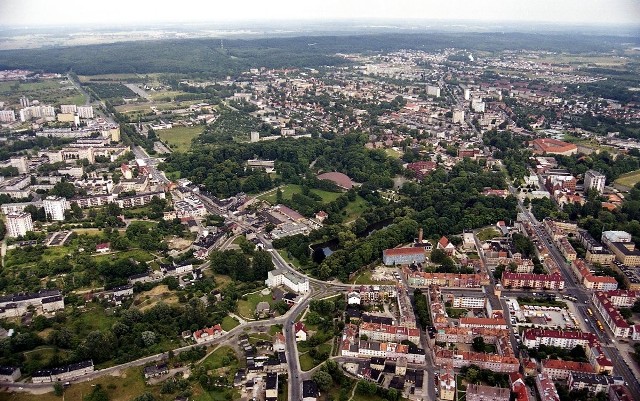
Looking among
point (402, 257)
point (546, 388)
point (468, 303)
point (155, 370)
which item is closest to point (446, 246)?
point (402, 257)

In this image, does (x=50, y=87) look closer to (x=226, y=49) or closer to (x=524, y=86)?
(x=226, y=49)

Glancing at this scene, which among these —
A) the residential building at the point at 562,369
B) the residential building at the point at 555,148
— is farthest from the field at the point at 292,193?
the residential building at the point at 555,148

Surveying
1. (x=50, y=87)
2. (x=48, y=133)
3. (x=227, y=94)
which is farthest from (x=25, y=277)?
(x=50, y=87)

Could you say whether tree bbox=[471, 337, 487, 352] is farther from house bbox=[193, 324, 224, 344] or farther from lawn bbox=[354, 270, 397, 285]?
house bbox=[193, 324, 224, 344]

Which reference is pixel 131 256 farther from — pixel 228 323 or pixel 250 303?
pixel 228 323

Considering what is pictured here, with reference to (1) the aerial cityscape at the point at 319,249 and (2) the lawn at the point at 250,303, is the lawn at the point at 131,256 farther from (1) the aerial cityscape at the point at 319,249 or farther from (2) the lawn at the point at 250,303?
(2) the lawn at the point at 250,303

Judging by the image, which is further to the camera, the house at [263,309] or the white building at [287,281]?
the white building at [287,281]
